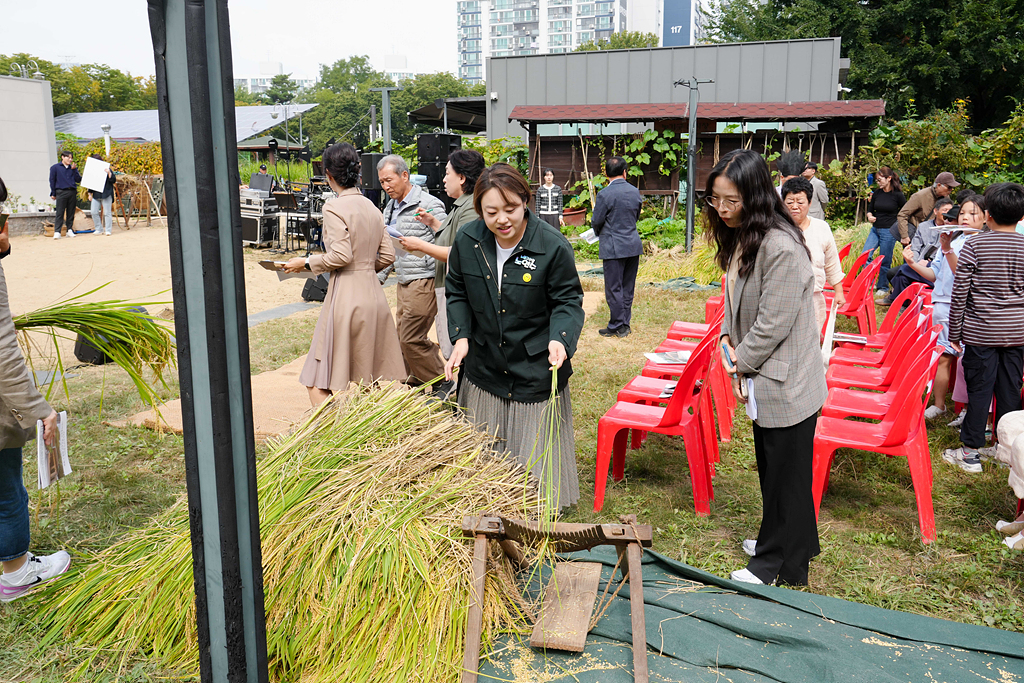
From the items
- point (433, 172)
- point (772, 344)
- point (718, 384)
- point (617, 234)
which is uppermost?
point (433, 172)

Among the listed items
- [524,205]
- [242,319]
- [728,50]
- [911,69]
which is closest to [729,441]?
[524,205]

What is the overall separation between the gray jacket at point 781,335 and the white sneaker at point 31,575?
285 centimetres

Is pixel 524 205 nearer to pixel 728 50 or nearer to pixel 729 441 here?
pixel 729 441

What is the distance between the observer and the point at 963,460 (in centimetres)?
442

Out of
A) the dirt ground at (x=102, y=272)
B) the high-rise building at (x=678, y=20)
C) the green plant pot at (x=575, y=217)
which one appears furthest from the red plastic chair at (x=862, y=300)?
the high-rise building at (x=678, y=20)

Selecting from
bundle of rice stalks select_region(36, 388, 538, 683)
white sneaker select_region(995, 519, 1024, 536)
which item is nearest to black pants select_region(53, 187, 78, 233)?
bundle of rice stalks select_region(36, 388, 538, 683)

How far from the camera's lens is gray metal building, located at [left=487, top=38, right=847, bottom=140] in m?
18.7

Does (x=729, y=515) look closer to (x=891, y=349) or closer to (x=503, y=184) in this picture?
(x=891, y=349)

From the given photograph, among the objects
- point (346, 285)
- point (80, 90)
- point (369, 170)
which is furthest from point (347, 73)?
point (346, 285)

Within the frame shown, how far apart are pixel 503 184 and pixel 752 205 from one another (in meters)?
0.93

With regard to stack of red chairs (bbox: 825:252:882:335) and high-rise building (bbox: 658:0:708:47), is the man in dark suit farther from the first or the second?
high-rise building (bbox: 658:0:708:47)

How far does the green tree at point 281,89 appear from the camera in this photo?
102 metres

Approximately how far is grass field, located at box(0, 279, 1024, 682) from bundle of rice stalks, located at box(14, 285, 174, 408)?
0.98m

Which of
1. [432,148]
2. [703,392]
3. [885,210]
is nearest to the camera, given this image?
[703,392]
